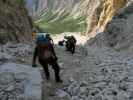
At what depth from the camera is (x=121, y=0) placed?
76938 millimetres

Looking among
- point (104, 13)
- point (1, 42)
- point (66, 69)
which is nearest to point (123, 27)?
point (1, 42)

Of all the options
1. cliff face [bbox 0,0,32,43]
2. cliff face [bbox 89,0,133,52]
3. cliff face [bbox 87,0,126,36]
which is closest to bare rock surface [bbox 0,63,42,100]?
cliff face [bbox 0,0,32,43]

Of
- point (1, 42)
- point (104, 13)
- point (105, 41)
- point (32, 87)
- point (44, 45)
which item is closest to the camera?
point (32, 87)

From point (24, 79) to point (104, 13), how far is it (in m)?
72.4

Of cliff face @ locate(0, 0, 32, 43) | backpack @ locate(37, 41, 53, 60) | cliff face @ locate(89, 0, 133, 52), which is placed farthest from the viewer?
cliff face @ locate(89, 0, 133, 52)

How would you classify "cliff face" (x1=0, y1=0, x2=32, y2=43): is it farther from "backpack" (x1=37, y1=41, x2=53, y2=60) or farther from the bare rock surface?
the bare rock surface

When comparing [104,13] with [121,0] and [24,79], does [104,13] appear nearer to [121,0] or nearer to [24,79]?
[121,0]

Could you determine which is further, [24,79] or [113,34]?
[113,34]

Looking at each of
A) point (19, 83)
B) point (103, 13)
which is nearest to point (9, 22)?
point (19, 83)

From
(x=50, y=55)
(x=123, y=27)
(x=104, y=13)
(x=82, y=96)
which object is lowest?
(x=82, y=96)

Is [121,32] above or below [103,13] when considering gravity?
below

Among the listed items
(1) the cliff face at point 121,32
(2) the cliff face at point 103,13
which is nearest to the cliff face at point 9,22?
(1) the cliff face at point 121,32

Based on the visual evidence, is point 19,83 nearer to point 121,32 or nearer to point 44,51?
point 44,51

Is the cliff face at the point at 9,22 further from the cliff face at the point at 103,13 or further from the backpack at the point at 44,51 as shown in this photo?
the cliff face at the point at 103,13
